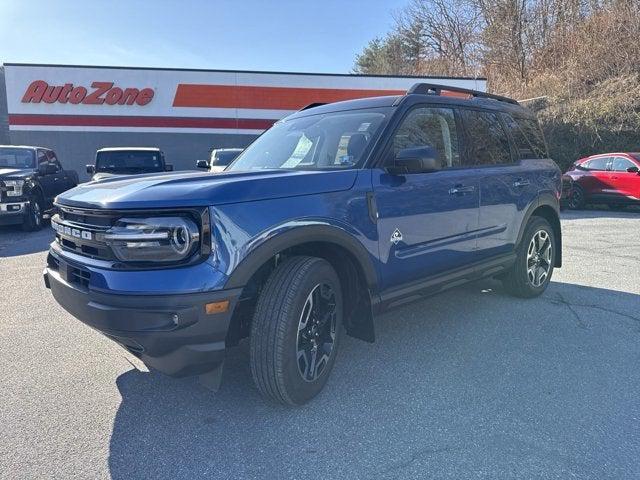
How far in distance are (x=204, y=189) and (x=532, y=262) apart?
3919mm

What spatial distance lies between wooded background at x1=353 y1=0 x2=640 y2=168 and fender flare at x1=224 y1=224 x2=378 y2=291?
1718 centimetres

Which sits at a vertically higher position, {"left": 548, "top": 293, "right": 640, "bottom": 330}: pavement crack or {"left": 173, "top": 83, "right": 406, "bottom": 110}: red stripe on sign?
{"left": 173, "top": 83, "right": 406, "bottom": 110}: red stripe on sign

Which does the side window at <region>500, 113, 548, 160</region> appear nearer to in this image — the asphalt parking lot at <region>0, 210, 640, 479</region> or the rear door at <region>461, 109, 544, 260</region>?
the rear door at <region>461, 109, 544, 260</region>

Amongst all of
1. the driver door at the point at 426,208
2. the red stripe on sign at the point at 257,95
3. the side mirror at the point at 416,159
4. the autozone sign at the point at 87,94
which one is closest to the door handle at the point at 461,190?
the driver door at the point at 426,208

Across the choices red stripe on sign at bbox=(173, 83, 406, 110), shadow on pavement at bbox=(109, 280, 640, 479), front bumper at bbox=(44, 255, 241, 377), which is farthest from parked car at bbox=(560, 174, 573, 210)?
front bumper at bbox=(44, 255, 241, 377)

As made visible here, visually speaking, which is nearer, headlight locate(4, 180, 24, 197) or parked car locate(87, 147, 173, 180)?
headlight locate(4, 180, 24, 197)

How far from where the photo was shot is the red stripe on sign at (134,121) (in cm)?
1827

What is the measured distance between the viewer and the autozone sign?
59.2 feet

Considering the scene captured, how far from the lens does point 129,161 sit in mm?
12406

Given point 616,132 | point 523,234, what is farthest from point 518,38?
point 523,234

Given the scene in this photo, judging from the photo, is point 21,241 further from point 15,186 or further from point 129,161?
point 129,161

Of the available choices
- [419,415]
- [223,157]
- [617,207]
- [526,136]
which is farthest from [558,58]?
[419,415]

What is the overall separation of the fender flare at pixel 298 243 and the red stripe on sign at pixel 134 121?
56.6ft

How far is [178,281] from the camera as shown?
240 centimetres
